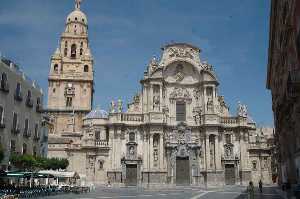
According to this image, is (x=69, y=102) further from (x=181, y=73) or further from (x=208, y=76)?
(x=208, y=76)

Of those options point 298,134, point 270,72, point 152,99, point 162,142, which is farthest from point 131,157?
point 298,134

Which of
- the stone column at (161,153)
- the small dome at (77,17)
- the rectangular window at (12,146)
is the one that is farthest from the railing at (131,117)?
the small dome at (77,17)

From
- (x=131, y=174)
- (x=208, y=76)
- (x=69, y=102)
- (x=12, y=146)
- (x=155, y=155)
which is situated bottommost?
(x=131, y=174)

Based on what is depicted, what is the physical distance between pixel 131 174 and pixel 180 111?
10.9m

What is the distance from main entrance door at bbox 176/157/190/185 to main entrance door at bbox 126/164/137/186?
18.4 ft

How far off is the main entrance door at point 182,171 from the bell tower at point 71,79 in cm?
2238

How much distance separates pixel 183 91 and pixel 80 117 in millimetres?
23564

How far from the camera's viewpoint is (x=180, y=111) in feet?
166

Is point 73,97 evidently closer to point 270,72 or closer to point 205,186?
point 205,186

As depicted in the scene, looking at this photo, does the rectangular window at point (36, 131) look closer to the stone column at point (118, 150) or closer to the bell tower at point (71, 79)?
the stone column at point (118, 150)

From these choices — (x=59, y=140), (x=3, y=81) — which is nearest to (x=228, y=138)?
(x=59, y=140)

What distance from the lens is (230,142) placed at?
49.7 m

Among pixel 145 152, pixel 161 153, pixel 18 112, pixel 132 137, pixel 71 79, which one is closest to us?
pixel 18 112

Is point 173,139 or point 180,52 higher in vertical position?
point 180,52
